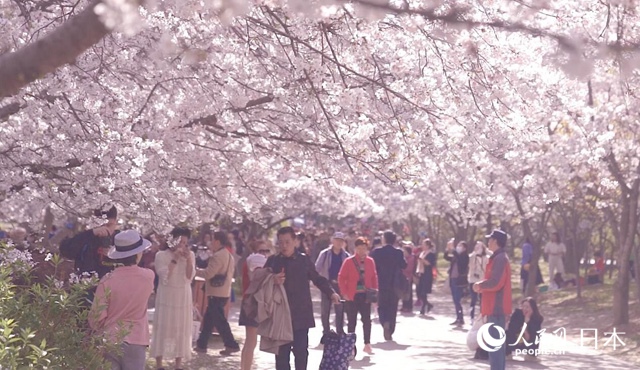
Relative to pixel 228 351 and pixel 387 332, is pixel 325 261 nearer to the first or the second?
pixel 387 332

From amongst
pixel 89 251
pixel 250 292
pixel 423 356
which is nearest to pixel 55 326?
pixel 89 251

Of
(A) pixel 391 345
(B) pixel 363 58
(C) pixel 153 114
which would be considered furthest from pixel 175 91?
(A) pixel 391 345

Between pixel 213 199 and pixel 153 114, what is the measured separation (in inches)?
73.0

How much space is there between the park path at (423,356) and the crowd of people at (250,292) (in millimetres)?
389

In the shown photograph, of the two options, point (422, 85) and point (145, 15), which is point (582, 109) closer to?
point (422, 85)

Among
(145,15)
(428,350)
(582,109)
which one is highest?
(582,109)

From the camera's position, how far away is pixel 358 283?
53.7 feet

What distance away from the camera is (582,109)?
20812 millimetres

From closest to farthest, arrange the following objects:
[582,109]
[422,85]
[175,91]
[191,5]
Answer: [191,5], [422,85], [175,91], [582,109]

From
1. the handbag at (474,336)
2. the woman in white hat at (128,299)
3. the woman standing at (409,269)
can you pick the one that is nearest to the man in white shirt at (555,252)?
the woman standing at (409,269)

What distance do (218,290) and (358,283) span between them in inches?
81.3

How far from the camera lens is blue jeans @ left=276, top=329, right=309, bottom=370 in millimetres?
11375

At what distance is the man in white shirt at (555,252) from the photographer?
3206 cm

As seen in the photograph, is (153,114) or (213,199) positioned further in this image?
(213,199)
